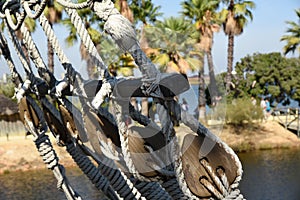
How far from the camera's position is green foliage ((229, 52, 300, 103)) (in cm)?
2486

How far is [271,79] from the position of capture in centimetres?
2522

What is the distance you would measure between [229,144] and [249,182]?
18.2 ft

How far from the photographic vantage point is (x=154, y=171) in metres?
3.27

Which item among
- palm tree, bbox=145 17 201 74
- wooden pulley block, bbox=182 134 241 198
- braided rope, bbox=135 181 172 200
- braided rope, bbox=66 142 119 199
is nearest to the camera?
wooden pulley block, bbox=182 134 241 198

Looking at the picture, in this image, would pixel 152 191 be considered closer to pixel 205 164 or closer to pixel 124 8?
pixel 205 164

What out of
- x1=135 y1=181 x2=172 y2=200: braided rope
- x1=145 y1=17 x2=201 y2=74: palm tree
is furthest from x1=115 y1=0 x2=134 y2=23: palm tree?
x1=145 y1=17 x2=201 y2=74: palm tree

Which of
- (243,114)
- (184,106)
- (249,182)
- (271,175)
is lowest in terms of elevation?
(271,175)

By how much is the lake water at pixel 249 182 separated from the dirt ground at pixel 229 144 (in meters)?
0.45

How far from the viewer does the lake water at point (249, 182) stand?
36.3 feet

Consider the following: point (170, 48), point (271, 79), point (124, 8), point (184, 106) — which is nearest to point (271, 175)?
point (124, 8)

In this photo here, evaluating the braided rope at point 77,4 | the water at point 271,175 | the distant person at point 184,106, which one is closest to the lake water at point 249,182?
the water at point 271,175

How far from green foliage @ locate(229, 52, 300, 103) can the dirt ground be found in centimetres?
604

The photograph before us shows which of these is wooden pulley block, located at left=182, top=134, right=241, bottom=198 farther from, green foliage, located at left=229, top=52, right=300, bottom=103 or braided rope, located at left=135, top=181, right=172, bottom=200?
green foliage, located at left=229, top=52, right=300, bottom=103

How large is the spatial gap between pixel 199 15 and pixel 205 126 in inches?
628
